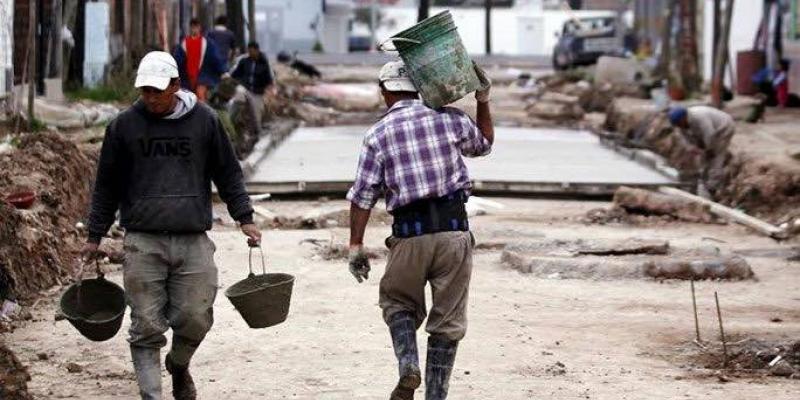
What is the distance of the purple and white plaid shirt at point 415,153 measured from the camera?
783 cm

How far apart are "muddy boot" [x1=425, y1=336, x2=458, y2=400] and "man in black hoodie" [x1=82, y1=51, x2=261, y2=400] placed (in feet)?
3.55

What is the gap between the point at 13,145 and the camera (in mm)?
15297

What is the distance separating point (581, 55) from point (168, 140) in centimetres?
4829

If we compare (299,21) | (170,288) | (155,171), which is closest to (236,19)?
(170,288)

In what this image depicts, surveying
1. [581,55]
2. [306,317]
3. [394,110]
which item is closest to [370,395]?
[394,110]

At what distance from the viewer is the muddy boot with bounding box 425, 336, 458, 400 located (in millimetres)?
7918

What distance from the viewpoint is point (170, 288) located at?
26.9 ft

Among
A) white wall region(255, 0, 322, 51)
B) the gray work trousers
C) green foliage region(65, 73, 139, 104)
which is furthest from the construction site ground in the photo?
white wall region(255, 0, 322, 51)

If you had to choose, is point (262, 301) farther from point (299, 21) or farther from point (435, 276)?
point (299, 21)

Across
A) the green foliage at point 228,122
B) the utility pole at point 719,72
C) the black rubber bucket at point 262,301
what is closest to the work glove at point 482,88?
the black rubber bucket at point 262,301

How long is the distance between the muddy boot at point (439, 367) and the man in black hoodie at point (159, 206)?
1.08 meters

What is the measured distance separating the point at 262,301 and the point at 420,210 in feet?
Answer: 3.18

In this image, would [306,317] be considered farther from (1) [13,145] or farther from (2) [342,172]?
(2) [342,172]

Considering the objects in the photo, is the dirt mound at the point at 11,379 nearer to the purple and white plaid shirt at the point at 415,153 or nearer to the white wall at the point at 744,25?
the purple and white plaid shirt at the point at 415,153
